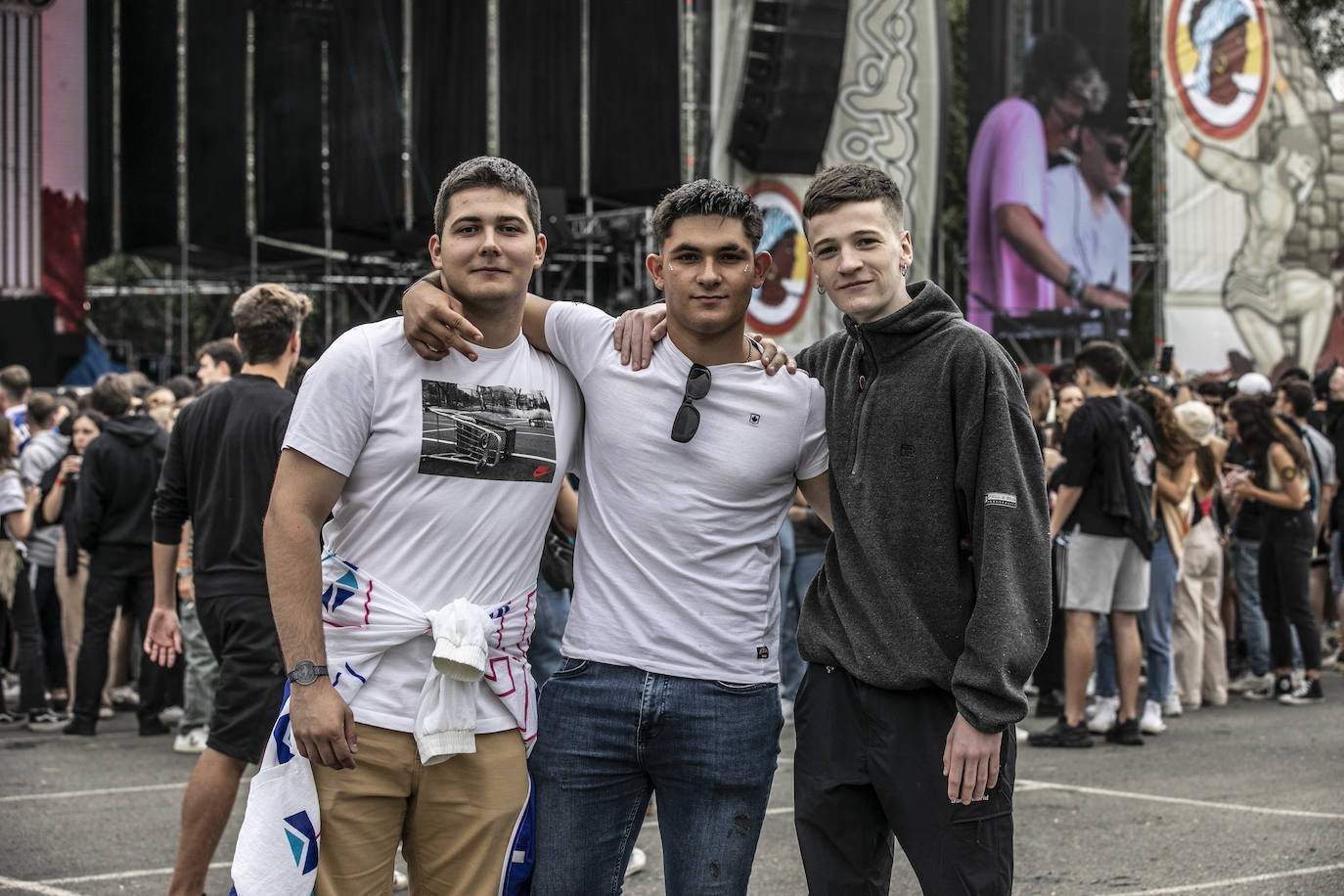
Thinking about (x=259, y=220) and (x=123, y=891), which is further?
(x=259, y=220)

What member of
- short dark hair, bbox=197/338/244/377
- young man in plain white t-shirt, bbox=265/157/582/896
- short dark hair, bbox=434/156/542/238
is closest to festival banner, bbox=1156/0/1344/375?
short dark hair, bbox=197/338/244/377

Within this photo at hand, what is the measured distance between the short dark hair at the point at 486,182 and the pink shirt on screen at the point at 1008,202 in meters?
18.4

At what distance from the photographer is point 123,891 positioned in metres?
4.85

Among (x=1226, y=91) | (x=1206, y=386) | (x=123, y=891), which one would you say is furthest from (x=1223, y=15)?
(x=123, y=891)

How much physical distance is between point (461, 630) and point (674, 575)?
45cm

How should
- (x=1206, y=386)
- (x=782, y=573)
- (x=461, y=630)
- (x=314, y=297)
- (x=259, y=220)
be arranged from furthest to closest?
(x=314, y=297) < (x=259, y=220) < (x=1206, y=386) < (x=782, y=573) < (x=461, y=630)

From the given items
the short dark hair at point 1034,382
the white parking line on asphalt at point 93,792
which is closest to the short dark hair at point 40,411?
the white parking line on asphalt at point 93,792

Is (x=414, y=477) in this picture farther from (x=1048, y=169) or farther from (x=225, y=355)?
(x=1048, y=169)

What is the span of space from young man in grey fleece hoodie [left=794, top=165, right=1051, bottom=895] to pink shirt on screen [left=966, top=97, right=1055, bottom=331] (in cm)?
1833

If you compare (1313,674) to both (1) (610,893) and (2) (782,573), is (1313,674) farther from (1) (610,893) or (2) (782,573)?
(1) (610,893)

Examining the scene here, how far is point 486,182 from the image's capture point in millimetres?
2959

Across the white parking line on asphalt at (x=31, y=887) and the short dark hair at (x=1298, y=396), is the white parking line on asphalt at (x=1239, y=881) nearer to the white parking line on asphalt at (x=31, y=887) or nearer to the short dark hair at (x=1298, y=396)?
the white parking line on asphalt at (x=31, y=887)

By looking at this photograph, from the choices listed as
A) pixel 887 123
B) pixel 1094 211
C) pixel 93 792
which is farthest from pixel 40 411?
pixel 1094 211

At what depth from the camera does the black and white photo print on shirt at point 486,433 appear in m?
2.87
